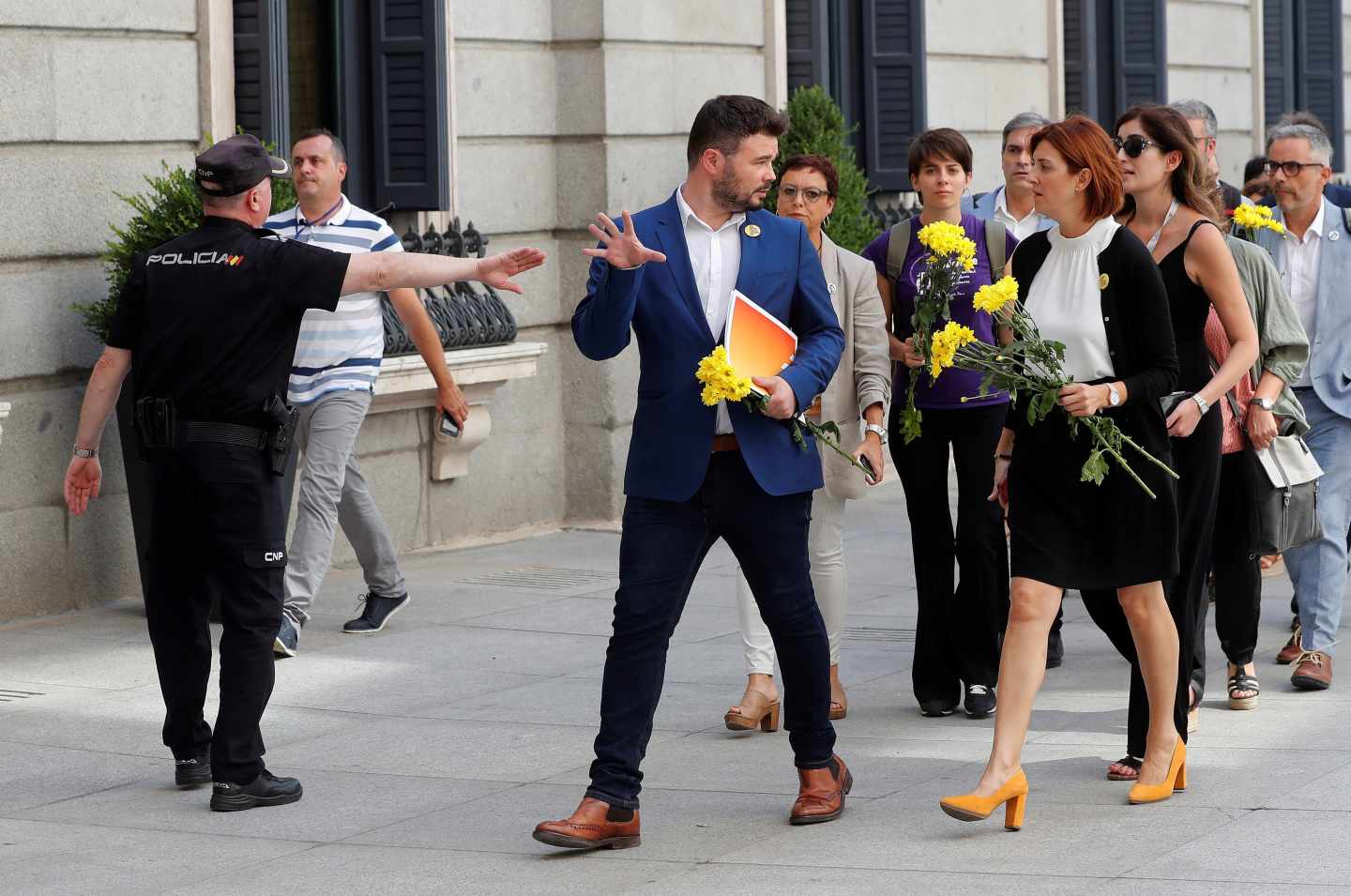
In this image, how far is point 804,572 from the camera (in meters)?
5.84

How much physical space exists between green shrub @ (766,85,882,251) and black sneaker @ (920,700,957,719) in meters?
5.23

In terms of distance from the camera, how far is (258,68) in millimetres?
10180

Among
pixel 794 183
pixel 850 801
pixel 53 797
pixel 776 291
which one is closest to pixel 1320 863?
pixel 850 801

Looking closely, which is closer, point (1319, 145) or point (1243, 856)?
point (1243, 856)

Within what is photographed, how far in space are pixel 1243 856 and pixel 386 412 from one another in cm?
615

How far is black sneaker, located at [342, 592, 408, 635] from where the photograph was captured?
884cm

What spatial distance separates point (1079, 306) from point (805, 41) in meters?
8.09

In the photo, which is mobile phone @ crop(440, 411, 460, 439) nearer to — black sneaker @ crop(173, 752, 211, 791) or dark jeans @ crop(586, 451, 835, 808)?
black sneaker @ crop(173, 752, 211, 791)

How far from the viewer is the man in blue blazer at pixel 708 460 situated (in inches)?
221

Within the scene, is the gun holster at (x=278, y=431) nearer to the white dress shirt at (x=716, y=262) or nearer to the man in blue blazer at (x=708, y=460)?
the man in blue blazer at (x=708, y=460)

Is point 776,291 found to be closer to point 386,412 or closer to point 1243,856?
point 1243,856

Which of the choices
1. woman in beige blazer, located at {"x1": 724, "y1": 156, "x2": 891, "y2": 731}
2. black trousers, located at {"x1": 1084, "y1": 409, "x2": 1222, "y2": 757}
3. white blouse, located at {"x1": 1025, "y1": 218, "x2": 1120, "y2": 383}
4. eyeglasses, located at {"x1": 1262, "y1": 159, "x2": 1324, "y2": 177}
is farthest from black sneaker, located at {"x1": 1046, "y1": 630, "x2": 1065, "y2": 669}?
white blouse, located at {"x1": 1025, "y1": 218, "x2": 1120, "y2": 383}

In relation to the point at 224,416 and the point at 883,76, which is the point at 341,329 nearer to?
the point at 224,416

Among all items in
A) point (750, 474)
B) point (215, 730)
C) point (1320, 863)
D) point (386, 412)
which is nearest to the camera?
point (1320, 863)
